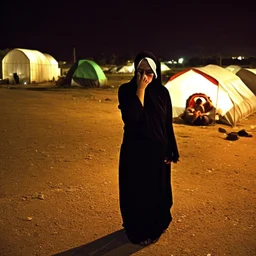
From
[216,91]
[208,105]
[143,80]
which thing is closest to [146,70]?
[143,80]

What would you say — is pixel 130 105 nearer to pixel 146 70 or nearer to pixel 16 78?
pixel 146 70

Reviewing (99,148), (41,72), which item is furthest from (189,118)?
(41,72)

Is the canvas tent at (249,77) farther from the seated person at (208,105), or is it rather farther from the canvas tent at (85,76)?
the canvas tent at (85,76)

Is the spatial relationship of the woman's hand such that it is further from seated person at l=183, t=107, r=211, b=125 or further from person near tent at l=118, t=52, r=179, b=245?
seated person at l=183, t=107, r=211, b=125

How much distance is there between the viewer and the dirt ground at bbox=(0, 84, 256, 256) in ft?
13.2

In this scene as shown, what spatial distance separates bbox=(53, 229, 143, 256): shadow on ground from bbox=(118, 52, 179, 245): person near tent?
100mm

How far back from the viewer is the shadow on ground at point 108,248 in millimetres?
3867

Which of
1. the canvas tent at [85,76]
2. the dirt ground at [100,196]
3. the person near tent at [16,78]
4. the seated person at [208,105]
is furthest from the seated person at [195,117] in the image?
the person near tent at [16,78]

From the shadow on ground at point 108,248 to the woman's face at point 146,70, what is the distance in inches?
66.6

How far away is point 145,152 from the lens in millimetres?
3883

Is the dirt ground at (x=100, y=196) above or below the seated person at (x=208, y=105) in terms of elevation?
below

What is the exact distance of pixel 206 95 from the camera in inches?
507

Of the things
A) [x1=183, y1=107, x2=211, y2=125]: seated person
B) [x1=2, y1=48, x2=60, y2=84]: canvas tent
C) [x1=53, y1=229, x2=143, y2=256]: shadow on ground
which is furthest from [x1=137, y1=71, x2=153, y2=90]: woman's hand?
[x1=2, y1=48, x2=60, y2=84]: canvas tent

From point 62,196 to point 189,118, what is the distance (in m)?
7.47
